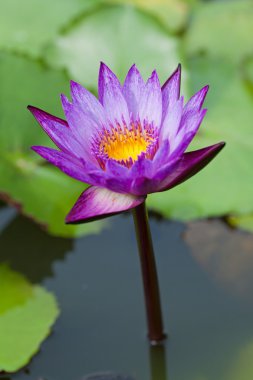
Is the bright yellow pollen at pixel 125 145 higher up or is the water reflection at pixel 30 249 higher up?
the bright yellow pollen at pixel 125 145

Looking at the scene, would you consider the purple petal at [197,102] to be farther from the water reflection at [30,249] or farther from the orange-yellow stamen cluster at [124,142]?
the water reflection at [30,249]

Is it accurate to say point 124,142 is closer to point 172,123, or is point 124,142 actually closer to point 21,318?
point 172,123

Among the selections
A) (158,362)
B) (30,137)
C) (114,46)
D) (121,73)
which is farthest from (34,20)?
(158,362)

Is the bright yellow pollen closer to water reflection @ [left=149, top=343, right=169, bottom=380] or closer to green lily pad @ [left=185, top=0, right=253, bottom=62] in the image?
A: water reflection @ [left=149, top=343, right=169, bottom=380]

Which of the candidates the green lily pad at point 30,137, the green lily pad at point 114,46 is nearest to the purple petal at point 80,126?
the green lily pad at point 30,137

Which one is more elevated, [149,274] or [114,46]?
[114,46]

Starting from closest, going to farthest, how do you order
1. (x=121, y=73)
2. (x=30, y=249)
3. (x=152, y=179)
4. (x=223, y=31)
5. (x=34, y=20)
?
(x=152, y=179) → (x=30, y=249) → (x=121, y=73) → (x=34, y=20) → (x=223, y=31)

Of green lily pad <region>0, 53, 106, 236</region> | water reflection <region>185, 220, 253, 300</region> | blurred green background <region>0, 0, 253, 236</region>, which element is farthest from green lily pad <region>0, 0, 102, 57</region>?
water reflection <region>185, 220, 253, 300</region>

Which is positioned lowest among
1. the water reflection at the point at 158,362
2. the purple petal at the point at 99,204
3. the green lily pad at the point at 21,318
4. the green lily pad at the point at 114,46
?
the water reflection at the point at 158,362
